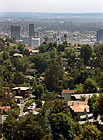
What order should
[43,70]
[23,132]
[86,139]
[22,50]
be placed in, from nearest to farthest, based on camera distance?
[86,139]
[23,132]
[43,70]
[22,50]

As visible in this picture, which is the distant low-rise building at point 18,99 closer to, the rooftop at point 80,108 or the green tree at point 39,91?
the green tree at point 39,91

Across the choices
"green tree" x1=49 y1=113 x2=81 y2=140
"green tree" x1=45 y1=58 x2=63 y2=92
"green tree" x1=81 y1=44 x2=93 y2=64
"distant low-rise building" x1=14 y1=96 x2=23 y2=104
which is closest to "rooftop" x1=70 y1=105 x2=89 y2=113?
"green tree" x1=49 y1=113 x2=81 y2=140

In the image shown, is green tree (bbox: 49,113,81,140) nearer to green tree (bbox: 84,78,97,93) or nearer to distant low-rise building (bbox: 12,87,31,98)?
green tree (bbox: 84,78,97,93)

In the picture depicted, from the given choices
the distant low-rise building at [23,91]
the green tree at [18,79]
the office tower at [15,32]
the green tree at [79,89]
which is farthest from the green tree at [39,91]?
the office tower at [15,32]

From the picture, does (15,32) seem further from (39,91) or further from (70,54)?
(39,91)

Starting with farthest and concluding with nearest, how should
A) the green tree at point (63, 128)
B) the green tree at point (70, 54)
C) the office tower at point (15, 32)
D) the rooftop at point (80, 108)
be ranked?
the office tower at point (15, 32) → the green tree at point (70, 54) → the rooftop at point (80, 108) → the green tree at point (63, 128)

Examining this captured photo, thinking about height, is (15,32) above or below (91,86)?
below

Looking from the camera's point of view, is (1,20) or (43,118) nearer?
(43,118)

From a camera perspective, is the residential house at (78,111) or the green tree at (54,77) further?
the green tree at (54,77)

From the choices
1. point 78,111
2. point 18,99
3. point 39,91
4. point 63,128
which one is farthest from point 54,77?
point 63,128

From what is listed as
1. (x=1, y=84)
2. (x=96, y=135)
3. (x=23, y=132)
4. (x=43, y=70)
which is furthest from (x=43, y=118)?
(x=43, y=70)

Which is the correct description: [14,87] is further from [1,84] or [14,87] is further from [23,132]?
[23,132]
